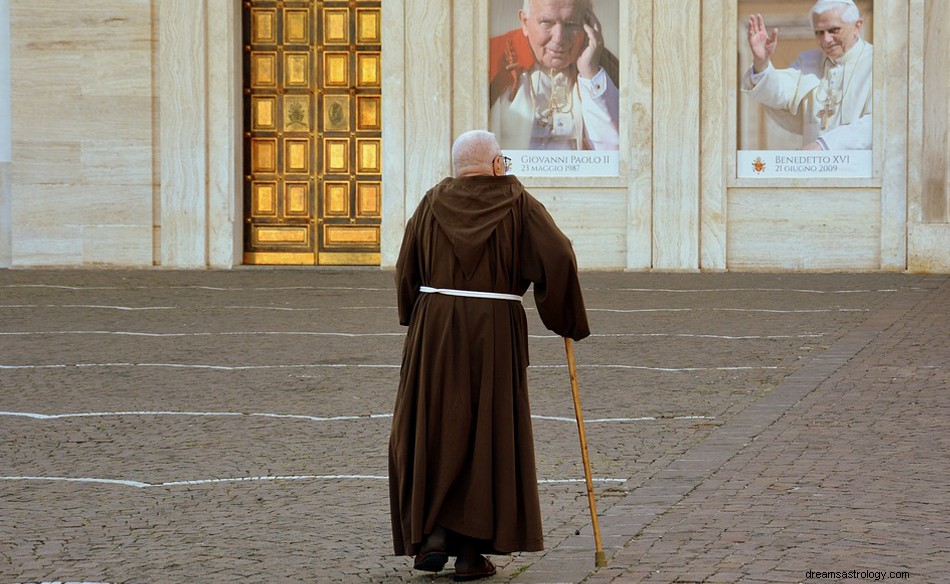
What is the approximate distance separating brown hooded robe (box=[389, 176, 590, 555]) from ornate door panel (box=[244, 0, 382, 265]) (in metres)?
16.4

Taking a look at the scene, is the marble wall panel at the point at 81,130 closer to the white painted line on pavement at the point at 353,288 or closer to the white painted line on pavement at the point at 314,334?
the white painted line on pavement at the point at 353,288

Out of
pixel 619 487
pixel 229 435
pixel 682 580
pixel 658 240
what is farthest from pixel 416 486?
pixel 658 240

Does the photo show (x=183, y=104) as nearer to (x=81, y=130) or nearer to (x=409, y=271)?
(x=81, y=130)

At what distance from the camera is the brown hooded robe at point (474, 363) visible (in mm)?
5809

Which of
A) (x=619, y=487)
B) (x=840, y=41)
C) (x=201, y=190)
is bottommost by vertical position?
(x=619, y=487)

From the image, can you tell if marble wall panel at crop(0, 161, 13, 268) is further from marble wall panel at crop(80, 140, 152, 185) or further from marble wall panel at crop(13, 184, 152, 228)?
marble wall panel at crop(80, 140, 152, 185)

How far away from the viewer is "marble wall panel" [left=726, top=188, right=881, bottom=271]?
68.2 ft

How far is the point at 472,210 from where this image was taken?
5996 millimetres

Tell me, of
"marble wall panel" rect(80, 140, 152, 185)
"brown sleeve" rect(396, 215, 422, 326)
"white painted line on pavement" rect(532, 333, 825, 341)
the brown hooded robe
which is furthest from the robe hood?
"marble wall panel" rect(80, 140, 152, 185)

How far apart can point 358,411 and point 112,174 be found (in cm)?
1274

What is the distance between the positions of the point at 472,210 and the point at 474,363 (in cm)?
56

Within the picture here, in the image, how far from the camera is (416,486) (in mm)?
5805

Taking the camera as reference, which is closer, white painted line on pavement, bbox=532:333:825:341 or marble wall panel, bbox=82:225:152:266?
white painted line on pavement, bbox=532:333:825:341

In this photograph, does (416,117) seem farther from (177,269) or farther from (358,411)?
(358,411)
